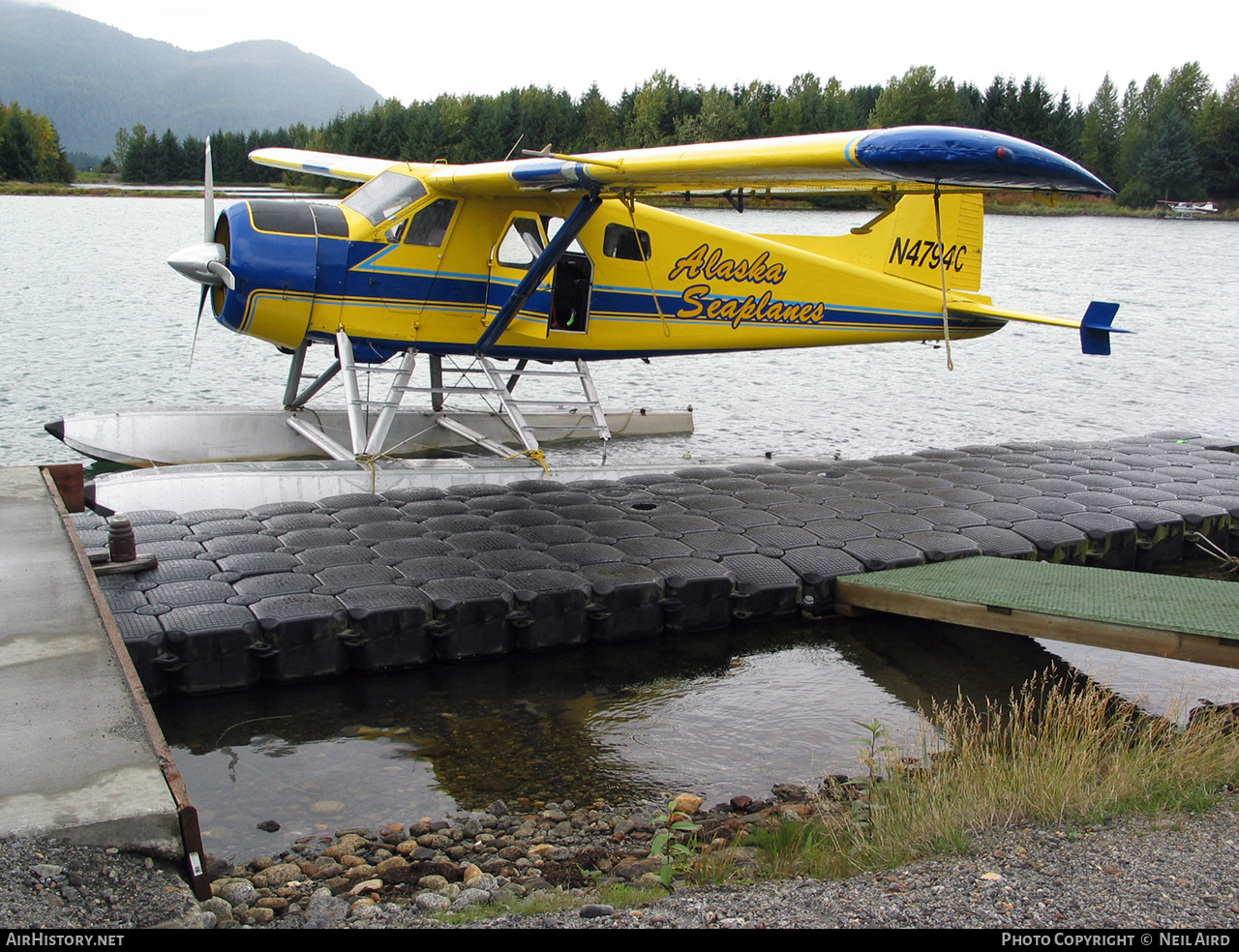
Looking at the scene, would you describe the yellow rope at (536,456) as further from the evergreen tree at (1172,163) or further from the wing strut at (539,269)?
the evergreen tree at (1172,163)

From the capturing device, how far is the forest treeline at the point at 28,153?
290 feet

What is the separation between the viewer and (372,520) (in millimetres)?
7156

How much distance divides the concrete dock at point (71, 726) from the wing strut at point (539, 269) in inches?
177

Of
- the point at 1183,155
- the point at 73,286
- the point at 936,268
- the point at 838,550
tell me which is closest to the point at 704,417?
the point at 936,268

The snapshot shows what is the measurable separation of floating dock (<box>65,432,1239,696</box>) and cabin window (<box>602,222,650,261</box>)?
2.05 m

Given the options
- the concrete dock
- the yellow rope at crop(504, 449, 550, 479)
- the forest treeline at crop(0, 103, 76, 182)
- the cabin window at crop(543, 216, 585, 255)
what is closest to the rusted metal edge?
the concrete dock

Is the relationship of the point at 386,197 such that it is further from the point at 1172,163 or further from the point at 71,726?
the point at 1172,163

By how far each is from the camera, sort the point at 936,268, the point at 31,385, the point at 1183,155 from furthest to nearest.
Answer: the point at 1183,155 → the point at 31,385 → the point at 936,268

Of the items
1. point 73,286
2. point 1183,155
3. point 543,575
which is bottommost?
point 543,575

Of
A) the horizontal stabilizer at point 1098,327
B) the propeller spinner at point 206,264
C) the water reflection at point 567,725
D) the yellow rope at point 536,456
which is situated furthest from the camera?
the horizontal stabilizer at point 1098,327

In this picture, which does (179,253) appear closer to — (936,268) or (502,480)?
(502,480)

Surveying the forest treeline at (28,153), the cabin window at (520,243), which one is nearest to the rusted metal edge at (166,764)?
the cabin window at (520,243)

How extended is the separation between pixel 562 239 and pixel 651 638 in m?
3.59

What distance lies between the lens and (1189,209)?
247 ft
